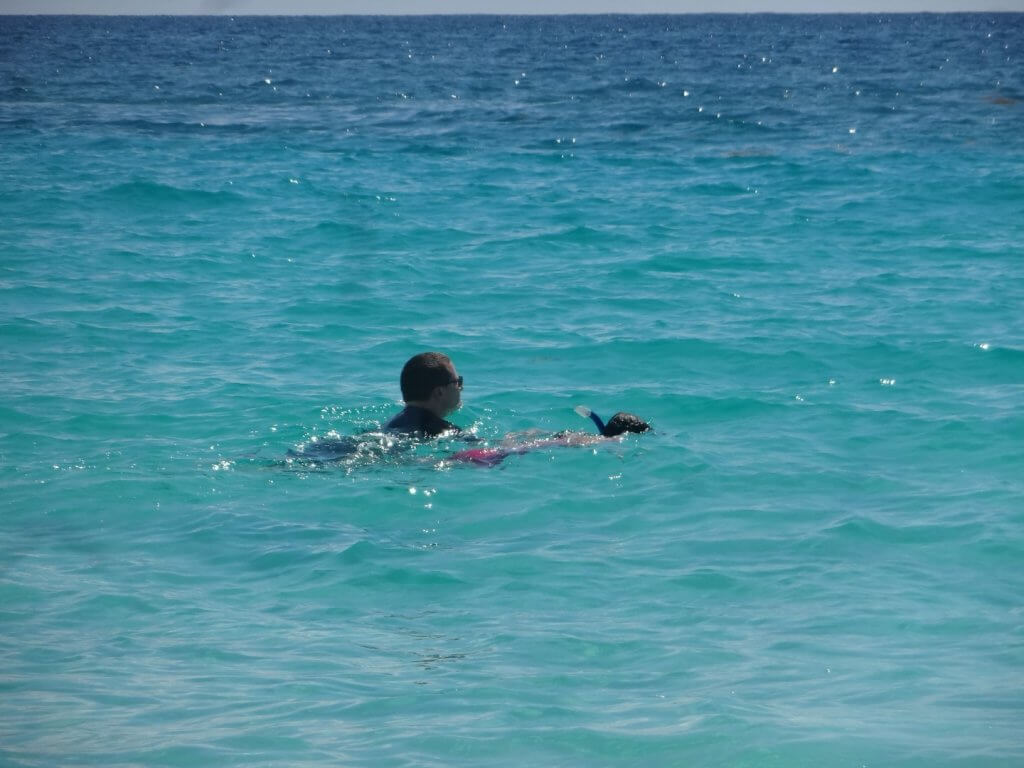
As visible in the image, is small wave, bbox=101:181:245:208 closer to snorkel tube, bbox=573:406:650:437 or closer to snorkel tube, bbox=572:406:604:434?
snorkel tube, bbox=573:406:650:437

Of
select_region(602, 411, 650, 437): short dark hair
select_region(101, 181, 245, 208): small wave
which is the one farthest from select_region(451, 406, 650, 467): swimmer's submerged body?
select_region(101, 181, 245, 208): small wave

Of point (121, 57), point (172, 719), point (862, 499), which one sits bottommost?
point (172, 719)

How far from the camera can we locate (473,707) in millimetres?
4691

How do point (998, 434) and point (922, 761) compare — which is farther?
point (998, 434)

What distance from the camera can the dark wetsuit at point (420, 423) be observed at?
25.0ft

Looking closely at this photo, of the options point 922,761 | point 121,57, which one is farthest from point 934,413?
point 121,57

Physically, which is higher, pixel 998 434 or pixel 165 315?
pixel 165 315

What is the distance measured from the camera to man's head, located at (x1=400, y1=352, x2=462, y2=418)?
7.61 m

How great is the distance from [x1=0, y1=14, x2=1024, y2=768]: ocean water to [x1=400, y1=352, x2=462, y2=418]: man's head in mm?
310

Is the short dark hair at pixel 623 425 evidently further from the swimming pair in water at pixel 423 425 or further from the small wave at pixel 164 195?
the small wave at pixel 164 195

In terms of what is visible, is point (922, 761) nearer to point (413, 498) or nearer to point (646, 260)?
point (413, 498)

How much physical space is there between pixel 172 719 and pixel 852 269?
10.7 metres

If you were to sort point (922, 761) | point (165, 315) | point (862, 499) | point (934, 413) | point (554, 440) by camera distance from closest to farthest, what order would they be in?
point (922, 761), point (862, 499), point (554, 440), point (934, 413), point (165, 315)

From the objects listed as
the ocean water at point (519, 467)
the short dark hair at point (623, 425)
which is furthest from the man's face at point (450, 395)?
the short dark hair at point (623, 425)
